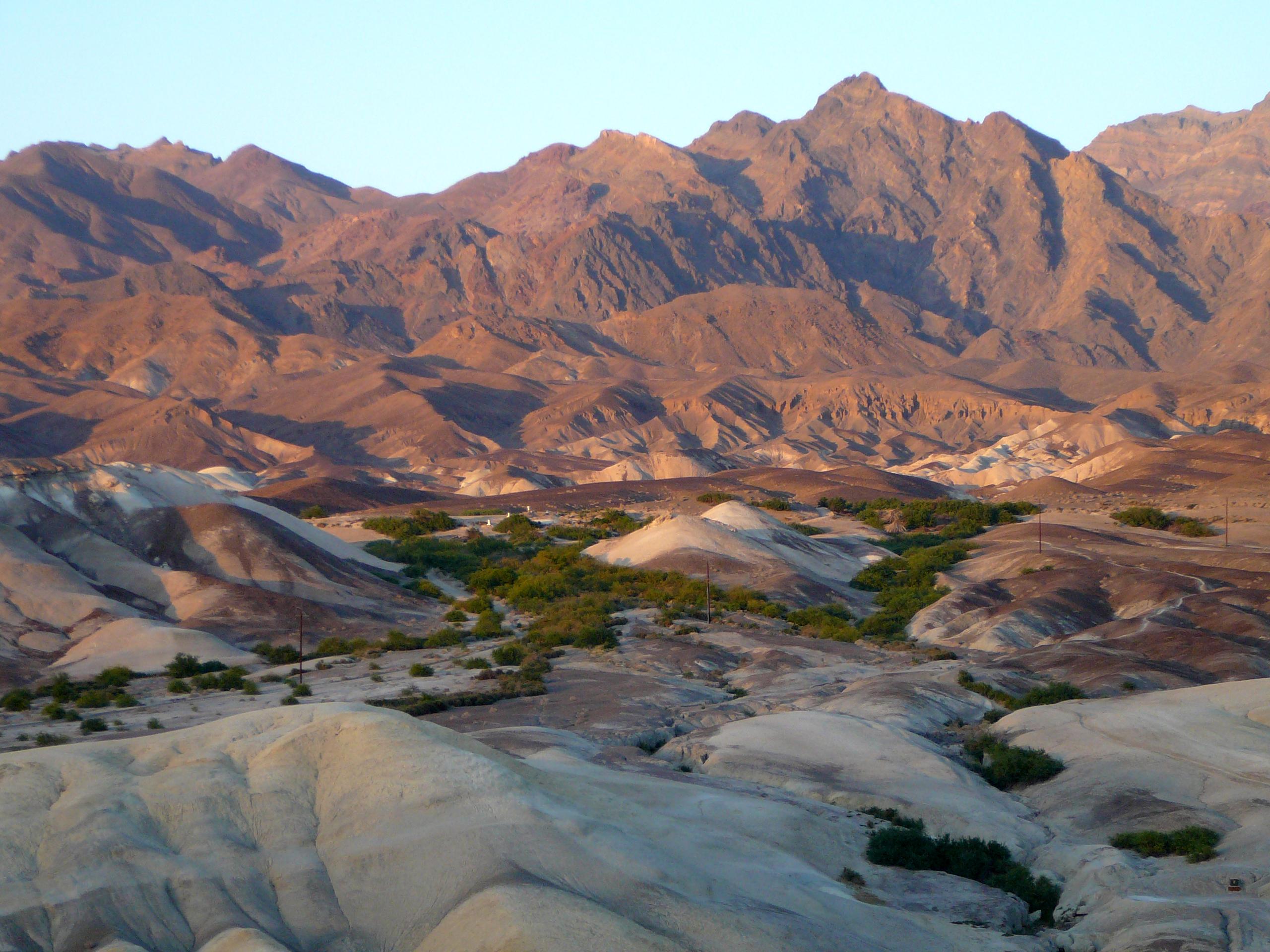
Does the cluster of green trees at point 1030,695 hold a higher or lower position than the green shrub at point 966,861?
lower

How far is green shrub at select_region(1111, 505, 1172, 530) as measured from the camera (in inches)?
2534

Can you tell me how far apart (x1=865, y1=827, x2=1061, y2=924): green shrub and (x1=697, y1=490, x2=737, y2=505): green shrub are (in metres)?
57.9

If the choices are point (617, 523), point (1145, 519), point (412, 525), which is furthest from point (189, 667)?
point (1145, 519)

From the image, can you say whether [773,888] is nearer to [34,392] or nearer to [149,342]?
[34,392]

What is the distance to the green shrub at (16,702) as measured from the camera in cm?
2753

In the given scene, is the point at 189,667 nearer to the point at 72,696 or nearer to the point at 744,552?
the point at 72,696

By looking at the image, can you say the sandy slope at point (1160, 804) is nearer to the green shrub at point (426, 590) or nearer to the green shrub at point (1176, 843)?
the green shrub at point (1176, 843)

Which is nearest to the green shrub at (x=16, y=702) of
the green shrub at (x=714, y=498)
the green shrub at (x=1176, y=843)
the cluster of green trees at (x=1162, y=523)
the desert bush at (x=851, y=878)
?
the desert bush at (x=851, y=878)

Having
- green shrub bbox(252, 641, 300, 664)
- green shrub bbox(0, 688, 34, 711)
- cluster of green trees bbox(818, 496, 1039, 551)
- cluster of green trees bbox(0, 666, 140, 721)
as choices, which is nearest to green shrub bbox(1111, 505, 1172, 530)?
cluster of green trees bbox(818, 496, 1039, 551)

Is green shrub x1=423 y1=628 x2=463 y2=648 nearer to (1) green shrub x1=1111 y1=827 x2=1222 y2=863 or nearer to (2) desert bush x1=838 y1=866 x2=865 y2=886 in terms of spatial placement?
(2) desert bush x1=838 y1=866 x2=865 y2=886

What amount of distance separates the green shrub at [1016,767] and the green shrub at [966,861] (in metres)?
4.16

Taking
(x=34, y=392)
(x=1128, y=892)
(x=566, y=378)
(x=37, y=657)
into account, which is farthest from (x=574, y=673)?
(x=566, y=378)

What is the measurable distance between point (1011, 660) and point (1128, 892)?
654 inches

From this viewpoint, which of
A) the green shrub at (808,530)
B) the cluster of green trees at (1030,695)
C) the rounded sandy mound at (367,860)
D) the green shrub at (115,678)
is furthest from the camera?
the green shrub at (808,530)
